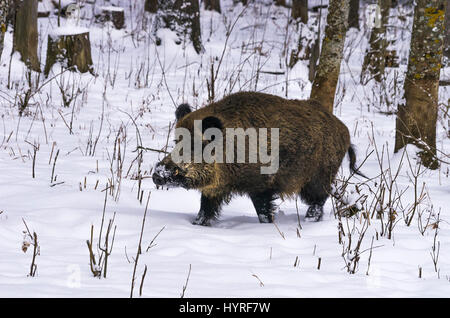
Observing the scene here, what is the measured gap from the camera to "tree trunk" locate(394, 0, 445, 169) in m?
5.71

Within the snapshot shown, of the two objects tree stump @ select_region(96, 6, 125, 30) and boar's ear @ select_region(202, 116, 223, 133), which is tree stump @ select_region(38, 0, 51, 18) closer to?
tree stump @ select_region(96, 6, 125, 30)

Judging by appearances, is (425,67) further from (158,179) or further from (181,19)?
(181,19)

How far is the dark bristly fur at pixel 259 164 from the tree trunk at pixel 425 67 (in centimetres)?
148

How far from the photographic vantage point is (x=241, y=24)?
61.4 ft

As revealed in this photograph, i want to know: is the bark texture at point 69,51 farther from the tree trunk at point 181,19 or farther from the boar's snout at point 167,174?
the boar's snout at point 167,174

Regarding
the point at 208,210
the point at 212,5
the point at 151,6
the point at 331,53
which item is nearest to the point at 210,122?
the point at 208,210

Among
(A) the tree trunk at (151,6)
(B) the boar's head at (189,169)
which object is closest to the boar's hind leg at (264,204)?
(B) the boar's head at (189,169)

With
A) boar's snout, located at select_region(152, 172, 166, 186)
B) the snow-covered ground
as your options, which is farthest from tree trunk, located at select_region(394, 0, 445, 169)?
boar's snout, located at select_region(152, 172, 166, 186)

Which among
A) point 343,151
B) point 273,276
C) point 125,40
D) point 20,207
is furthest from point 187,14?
point 273,276

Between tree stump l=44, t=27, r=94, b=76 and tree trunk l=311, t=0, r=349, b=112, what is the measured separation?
4.66 m

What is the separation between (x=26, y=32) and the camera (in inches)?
384
